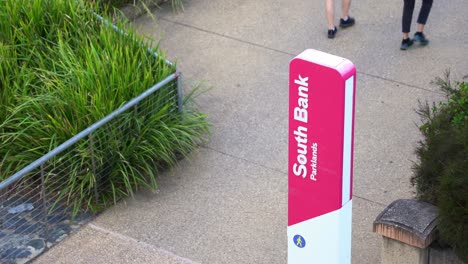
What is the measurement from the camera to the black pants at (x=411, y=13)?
9883mm

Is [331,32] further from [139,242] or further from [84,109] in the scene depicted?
[139,242]

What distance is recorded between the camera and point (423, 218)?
621 cm

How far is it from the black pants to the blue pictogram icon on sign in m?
5.06

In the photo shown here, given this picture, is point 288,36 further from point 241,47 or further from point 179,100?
point 179,100

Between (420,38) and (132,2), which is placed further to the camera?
(132,2)

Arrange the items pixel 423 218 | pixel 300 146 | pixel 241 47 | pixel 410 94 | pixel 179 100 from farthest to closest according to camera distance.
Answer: pixel 241 47 → pixel 410 94 → pixel 179 100 → pixel 423 218 → pixel 300 146

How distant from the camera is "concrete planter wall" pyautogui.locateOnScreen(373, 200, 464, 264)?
6.13 metres

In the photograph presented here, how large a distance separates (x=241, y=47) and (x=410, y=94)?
77.8 inches

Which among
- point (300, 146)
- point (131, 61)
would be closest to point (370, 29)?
point (131, 61)

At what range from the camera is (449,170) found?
5.87 m

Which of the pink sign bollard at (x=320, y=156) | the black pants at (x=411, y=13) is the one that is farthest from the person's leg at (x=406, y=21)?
the pink sign bollard at (x=320, y=156)

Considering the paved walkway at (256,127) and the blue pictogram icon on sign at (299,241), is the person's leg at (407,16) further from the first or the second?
the blue pictogram icon on sign at (299,241)

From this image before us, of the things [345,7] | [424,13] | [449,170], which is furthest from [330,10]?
[449,170]

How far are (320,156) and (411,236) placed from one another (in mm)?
1414
